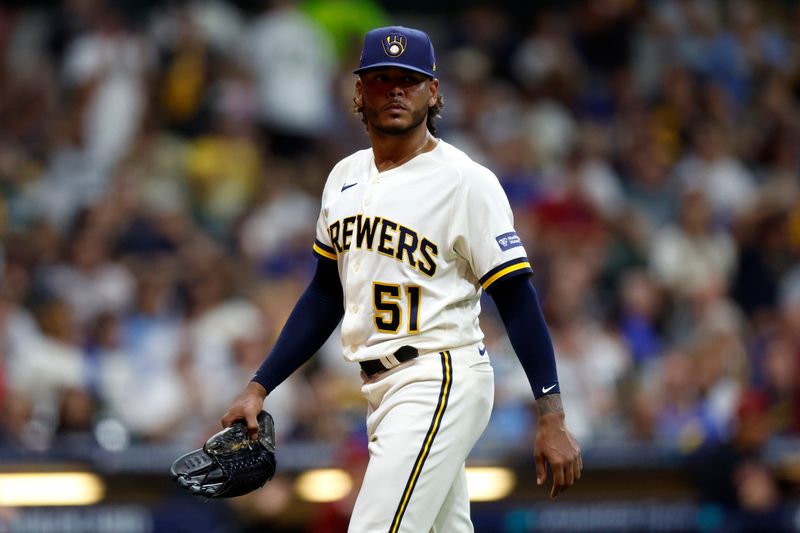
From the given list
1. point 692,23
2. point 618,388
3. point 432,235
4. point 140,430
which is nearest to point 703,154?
point 692,23

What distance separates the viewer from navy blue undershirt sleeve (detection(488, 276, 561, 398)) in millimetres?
3908

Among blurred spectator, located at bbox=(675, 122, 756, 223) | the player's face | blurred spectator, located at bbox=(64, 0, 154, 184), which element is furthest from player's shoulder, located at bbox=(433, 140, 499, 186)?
blurred spectator, located at bbox=(675, 122, 756, 223)

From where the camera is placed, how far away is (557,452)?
12.4 feet

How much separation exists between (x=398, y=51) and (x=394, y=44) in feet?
0.09

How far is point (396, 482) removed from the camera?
3.89 metres

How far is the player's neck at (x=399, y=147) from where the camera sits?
4.15 m

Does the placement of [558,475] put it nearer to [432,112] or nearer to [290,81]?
[432,112]

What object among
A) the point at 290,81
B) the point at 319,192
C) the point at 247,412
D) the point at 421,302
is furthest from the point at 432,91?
the point at 290,81

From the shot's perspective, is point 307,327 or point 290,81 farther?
point 290,81

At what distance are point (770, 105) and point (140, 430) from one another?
6.54m

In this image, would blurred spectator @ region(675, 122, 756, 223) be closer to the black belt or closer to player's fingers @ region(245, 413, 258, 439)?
the black belt

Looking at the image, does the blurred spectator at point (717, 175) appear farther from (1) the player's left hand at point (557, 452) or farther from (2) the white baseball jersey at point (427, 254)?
(1) the player's left hand at point (557, 452)

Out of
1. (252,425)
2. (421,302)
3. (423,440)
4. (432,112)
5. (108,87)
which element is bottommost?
(423,440)

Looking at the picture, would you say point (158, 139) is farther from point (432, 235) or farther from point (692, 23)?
point (432, 235)
